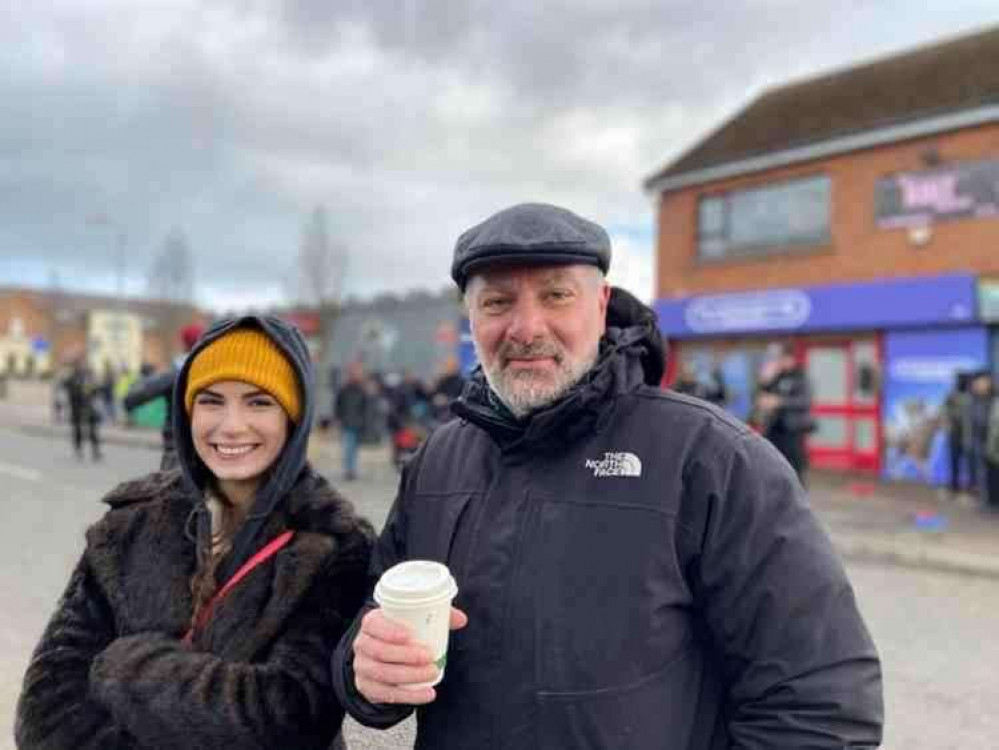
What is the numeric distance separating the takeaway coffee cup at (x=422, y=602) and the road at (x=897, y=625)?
117 centimetres

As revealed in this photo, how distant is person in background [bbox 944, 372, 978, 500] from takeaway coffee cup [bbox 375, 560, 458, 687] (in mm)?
11508

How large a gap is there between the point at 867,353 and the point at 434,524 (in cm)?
1411

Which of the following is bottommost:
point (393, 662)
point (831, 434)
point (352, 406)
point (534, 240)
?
point (831, 434)

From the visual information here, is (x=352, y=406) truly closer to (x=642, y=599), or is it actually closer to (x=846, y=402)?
(x=846, y=402)

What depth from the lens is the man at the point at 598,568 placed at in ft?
4.58

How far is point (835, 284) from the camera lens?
46.9 feet

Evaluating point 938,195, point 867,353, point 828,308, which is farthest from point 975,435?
point 938,195

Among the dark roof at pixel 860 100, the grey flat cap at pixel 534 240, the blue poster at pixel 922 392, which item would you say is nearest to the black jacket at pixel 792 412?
the blue poster at pixel 922 392

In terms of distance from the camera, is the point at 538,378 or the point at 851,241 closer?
the point at 538,378

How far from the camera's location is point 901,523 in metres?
9.42

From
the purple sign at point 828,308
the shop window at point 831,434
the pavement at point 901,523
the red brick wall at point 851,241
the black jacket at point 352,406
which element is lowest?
the pavement at point 901,523

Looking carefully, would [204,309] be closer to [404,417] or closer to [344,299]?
[344,299]

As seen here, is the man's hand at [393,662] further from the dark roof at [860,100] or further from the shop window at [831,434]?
the dark roof at [860,100]

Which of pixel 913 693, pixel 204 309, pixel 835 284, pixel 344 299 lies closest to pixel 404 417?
pixel 835 284
